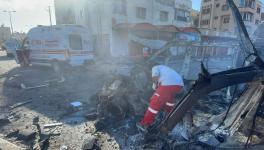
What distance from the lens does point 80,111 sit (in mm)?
6523

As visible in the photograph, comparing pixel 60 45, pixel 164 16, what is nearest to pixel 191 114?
pixel 60 45

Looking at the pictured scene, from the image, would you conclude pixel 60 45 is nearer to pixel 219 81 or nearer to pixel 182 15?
pixel 219 81

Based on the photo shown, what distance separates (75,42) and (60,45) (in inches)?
37.6

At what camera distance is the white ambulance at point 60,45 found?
12.0m

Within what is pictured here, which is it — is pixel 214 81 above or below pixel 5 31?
below

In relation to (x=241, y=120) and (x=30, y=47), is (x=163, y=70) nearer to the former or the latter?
(x=241, y=120)

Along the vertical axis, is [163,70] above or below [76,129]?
above

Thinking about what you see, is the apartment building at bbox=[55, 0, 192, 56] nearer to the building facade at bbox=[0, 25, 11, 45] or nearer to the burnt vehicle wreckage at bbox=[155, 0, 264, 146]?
the burnt vehicle wreckage at bbox=[155, 0, 264, 146]

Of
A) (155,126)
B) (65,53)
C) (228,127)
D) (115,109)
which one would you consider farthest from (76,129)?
(65,53)

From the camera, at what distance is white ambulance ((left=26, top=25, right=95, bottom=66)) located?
474 inches

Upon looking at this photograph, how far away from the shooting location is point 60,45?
1200cm

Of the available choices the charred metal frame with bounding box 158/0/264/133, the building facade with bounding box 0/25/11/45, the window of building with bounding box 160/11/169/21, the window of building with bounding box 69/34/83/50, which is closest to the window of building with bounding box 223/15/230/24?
the window of building with bounding box 160/11/169/21

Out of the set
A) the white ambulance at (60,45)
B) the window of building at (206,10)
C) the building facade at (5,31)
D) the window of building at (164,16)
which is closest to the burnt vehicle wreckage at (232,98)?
the white ambulance at (60,45)

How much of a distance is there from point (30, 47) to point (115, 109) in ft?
35.9
